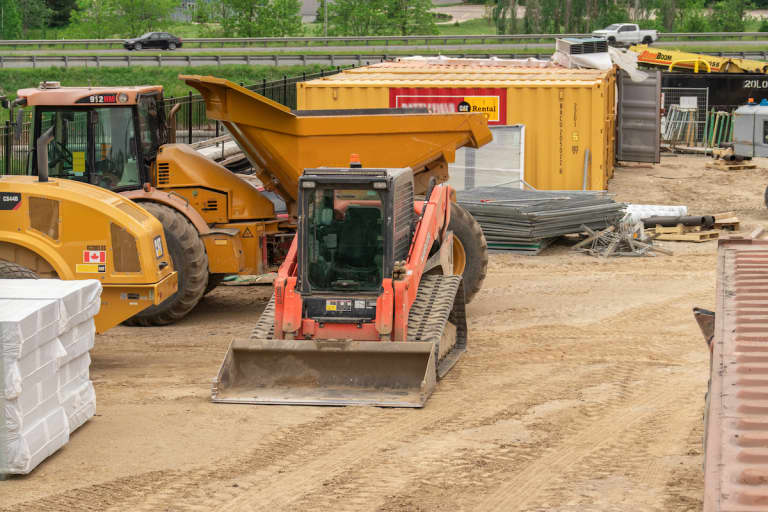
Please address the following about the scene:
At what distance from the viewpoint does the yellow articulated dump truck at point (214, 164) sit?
504 inches

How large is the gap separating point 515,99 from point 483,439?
13138 millimetres

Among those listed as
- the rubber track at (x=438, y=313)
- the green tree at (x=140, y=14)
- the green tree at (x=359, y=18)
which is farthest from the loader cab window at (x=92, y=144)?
the green tree at (x=140, y=14)

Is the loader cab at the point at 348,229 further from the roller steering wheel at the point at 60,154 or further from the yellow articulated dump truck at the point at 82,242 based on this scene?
the roller steering wheel at the point at 60,154

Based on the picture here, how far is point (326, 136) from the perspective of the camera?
13.2 m

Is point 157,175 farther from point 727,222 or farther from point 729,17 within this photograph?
point 729,17

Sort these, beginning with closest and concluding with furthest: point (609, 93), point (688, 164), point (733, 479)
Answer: point (733, 479) → point (609, 93) → point (688, 164)

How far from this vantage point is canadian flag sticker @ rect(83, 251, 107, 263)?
11195 mm

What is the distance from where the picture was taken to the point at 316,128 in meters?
13.1

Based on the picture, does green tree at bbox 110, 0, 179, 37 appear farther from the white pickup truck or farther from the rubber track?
the rubber track

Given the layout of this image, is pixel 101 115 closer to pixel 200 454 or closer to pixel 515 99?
A: pixel 200 454

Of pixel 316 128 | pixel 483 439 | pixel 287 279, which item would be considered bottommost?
pixel 483 439

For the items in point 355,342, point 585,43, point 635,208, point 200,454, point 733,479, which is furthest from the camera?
point 585,43

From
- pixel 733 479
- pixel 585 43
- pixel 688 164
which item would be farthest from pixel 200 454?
pixel 688 164

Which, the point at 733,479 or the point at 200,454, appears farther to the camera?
the point at 200,454
